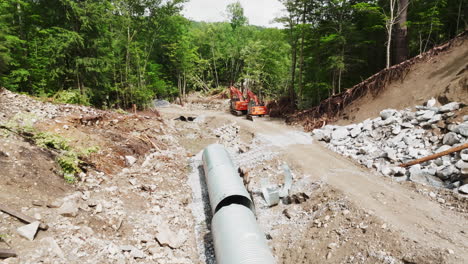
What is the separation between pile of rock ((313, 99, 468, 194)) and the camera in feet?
26.1

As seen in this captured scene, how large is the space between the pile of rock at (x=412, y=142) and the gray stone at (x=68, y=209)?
1038 centimetres

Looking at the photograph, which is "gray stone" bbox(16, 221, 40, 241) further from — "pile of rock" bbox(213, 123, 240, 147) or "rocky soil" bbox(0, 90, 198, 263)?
→ "pile of rock" bbox(213, 123, 240, 147)

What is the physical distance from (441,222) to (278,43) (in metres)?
28.6

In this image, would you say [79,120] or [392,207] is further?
[79,120]

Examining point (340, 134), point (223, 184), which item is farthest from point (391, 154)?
point (223, 184)

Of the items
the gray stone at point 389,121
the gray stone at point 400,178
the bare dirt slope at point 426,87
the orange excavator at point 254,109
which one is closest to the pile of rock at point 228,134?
the orange excavator at point 254,109

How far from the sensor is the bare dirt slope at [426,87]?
10.9m

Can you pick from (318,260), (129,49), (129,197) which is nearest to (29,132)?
(129,197)

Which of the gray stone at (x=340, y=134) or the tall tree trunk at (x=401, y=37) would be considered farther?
the tall tree trunk at (x=401, y=37)

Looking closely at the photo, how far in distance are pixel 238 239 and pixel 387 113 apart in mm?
10832

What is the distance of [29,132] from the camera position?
8523 millimetres

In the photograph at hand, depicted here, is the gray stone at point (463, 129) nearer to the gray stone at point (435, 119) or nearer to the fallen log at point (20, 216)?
the gray stone at point (435, 119)

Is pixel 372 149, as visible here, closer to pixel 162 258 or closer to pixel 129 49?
pixel 162 258

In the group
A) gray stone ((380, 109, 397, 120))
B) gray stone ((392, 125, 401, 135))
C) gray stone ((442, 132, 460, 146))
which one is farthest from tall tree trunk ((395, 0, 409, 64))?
gray stone ((442, 132, 460, 146))
